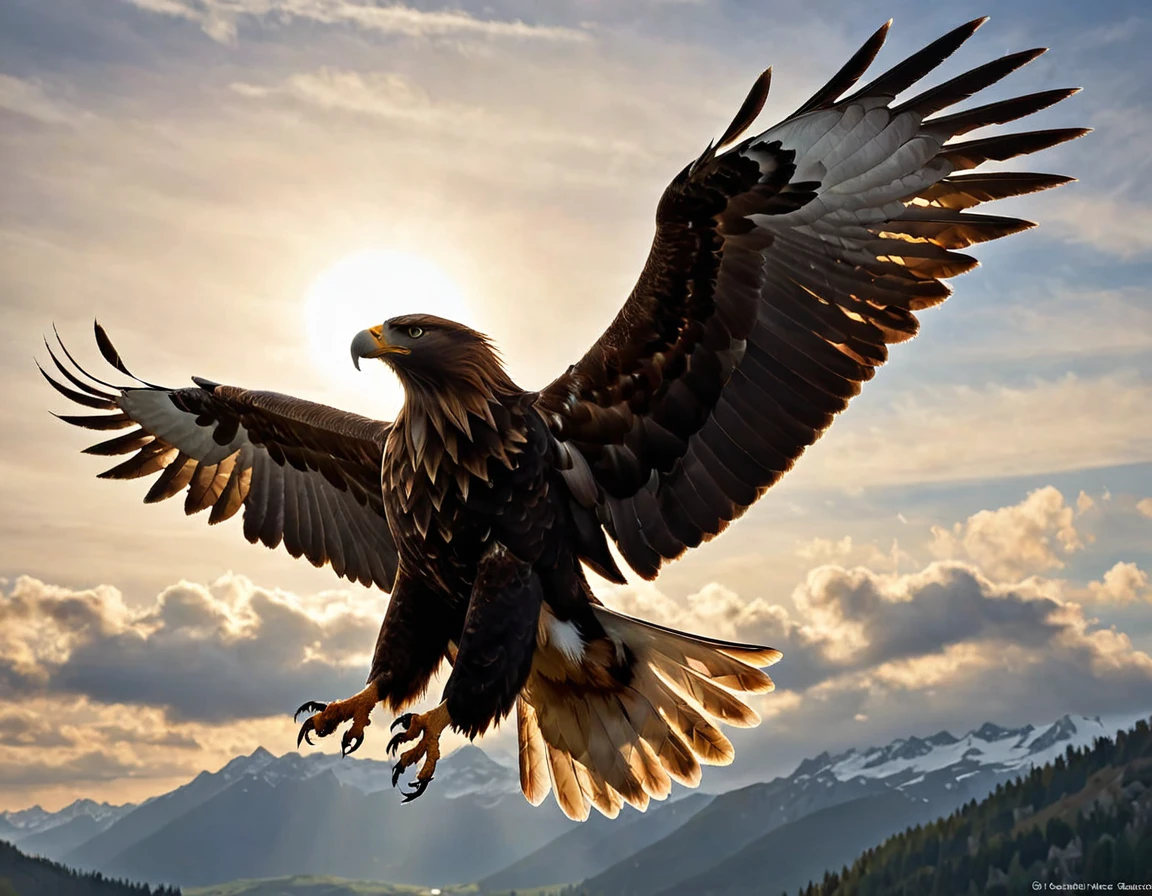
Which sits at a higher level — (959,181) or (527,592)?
(959,181)

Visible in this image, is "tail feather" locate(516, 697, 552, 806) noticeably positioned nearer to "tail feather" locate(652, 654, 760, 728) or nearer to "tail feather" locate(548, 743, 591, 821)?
"tail feather" locate(548, 743, 591, 821)

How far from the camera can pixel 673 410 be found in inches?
272

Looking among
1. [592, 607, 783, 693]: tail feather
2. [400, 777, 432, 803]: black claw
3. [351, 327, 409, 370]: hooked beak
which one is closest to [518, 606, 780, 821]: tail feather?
[592, 607, 783, 693]: tail feather

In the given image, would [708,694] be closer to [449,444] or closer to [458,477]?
[458,477]

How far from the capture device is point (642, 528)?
23.2 ft

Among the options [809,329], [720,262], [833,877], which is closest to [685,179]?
[720,262]

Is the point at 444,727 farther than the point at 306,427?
No

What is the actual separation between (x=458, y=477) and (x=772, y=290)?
2007mm

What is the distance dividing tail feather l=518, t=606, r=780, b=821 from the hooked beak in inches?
80.4

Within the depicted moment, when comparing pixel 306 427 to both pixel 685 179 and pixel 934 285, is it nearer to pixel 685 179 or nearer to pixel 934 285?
pixel 685 179

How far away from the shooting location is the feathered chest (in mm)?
6402

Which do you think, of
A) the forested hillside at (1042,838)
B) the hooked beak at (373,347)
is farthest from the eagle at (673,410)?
the forested hillside at (1042,838)

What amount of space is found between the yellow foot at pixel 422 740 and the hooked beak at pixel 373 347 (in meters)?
1.89

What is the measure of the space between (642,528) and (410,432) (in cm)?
148
